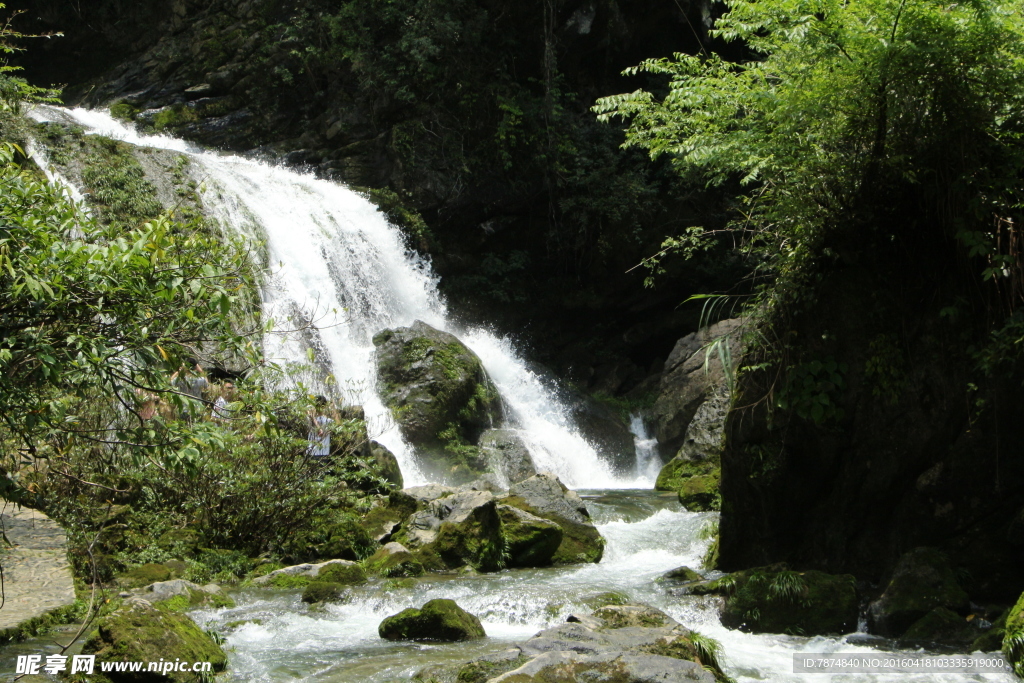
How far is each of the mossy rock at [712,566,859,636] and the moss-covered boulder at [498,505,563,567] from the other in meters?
2.61

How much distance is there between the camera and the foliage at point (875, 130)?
18.5ft

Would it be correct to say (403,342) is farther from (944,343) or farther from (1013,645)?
(1013,645)

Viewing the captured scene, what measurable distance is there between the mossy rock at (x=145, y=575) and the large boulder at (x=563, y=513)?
3.72m

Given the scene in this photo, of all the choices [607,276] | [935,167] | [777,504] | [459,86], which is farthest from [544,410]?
[935,167]

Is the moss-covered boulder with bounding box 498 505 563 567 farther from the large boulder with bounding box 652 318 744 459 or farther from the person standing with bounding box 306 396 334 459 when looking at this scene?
the large boulder with bounding box 652 318 744 459

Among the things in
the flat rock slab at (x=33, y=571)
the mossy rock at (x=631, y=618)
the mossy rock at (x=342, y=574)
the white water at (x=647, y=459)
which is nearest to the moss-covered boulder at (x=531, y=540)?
the mossy rock at (x=342, y=574)

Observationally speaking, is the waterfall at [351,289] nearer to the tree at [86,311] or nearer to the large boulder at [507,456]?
the large boulder at [507,456]

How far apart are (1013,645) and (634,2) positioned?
19.7 meters

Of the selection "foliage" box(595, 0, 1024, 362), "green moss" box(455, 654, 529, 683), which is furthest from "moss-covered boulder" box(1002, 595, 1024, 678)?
"green moss" box(455, 654, 529, 683)

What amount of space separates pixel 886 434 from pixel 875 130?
2372mm

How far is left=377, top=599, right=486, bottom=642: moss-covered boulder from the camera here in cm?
585

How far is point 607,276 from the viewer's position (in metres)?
21.8

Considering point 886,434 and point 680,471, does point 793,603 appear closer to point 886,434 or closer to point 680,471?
point 886,434

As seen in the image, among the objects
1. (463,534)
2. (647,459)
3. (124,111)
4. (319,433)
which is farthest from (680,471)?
(124,111)
